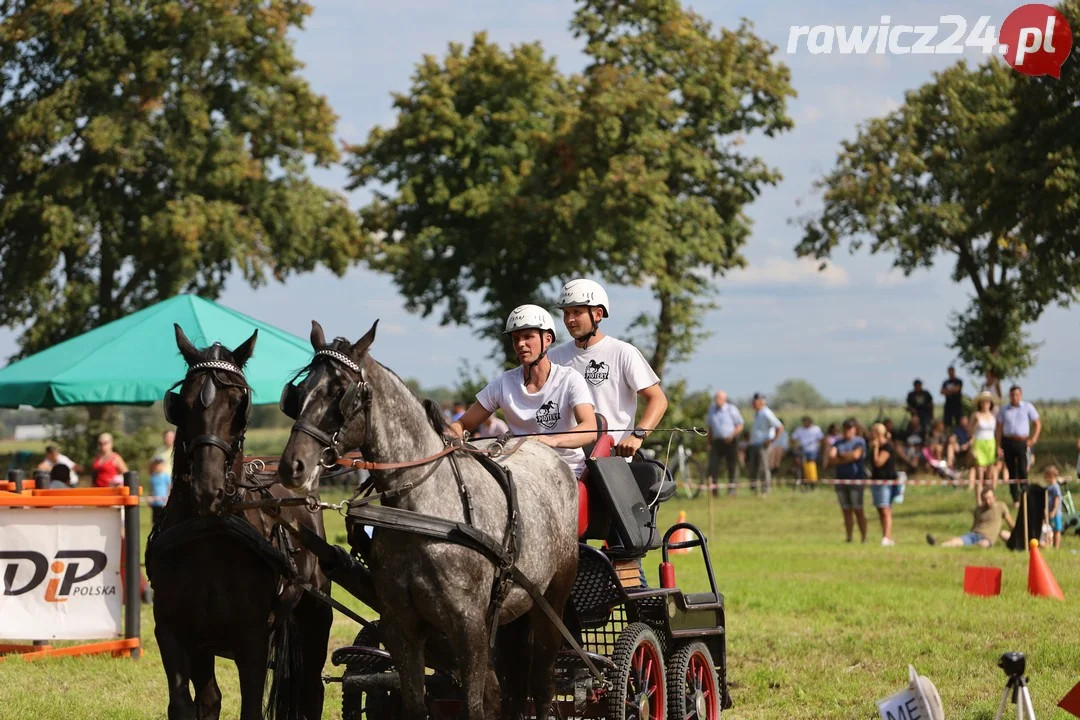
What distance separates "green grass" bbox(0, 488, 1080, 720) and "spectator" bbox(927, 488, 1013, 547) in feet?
1.81

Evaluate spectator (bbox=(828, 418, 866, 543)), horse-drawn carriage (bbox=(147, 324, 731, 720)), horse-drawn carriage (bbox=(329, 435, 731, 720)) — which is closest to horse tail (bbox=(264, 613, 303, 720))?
horse-drawn carriage (bbox=(147, 324, 731, 720))

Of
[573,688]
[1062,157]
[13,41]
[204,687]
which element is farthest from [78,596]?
[13,41]

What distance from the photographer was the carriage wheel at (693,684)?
7082mm

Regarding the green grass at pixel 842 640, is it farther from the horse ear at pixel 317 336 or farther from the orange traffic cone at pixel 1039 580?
the horse ear at pixel 317 336

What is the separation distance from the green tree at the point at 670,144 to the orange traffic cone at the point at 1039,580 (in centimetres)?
2124

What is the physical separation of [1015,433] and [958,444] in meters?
9.01

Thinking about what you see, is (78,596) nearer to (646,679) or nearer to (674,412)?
(646,679)

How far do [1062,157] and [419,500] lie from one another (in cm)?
2118

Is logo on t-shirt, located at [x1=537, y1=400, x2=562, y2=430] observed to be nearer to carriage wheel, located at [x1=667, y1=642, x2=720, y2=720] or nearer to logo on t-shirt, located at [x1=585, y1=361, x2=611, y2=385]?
logo on t-shirt, located at [x1=585, y1=361, x2=611, y2=385]

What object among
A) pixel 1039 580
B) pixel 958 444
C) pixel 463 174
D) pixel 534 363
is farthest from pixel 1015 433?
pixel 463 174

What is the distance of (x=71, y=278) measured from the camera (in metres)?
34.2

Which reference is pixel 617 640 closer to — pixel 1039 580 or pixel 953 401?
pixel 1039 580

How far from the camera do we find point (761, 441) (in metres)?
27.1

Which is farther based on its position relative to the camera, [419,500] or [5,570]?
[5,570]
